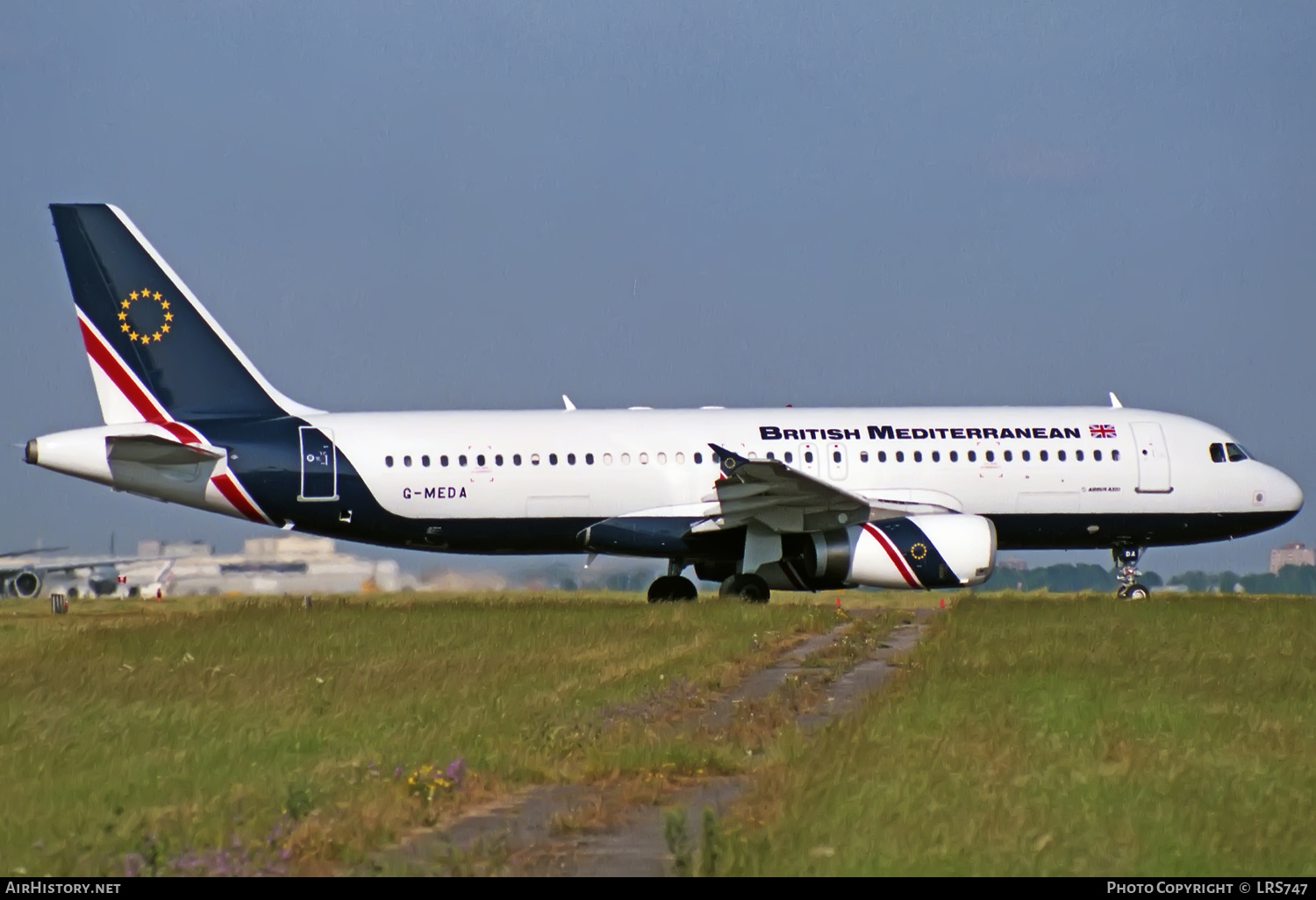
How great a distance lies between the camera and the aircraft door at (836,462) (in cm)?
3200

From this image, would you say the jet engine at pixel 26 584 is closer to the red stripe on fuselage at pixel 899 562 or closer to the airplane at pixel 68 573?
the airplane at pixel 68 573

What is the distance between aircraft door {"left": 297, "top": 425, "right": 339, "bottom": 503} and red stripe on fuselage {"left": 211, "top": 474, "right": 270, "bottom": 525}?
905mm

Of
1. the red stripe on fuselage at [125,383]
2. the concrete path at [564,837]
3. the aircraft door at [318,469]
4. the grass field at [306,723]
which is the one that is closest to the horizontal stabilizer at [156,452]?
the red stripe on fuselage at [125,383]

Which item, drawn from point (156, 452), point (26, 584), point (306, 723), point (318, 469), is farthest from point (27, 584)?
point (306, 723)

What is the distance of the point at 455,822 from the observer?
9930mm

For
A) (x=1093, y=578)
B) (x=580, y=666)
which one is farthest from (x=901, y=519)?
(x=1093, y=578)

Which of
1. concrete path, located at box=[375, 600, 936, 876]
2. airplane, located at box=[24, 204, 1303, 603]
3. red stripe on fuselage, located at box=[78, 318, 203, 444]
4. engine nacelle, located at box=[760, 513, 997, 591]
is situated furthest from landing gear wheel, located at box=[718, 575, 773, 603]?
concrete path, located at box=[375, 600, 936, 876]

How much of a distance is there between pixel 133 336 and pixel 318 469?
163 inches

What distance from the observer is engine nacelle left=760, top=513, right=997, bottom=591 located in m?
29.6

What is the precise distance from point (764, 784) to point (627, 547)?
68.2ft

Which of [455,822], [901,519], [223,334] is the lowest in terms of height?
[455,822]

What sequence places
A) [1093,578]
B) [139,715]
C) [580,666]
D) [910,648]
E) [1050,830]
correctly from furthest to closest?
[1093,578], [910,648], [580,666], [139,715], [1050,830]

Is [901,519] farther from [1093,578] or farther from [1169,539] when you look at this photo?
[1093,578]

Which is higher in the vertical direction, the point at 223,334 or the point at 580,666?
the point at 223,334
